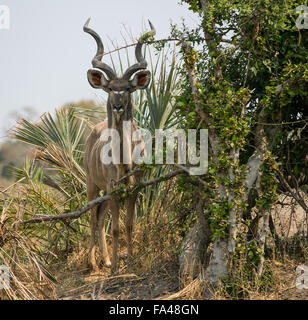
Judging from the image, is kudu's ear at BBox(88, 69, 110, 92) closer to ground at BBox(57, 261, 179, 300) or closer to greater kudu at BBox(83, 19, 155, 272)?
greater kudu at BBox(83, 19, 155, 272)

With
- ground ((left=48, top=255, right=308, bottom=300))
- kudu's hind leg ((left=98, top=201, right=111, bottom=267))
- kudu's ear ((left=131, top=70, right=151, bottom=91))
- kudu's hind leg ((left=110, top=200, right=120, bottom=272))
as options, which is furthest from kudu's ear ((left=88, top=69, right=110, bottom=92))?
ground ((left=48, top=255, right=308, bottom=300))

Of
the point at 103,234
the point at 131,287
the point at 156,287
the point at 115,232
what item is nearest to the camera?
the point at 156,287

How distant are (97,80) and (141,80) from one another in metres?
0.53

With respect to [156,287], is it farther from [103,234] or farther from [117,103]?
[117,103]

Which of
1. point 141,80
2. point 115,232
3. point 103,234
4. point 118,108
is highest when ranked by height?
point 141,80

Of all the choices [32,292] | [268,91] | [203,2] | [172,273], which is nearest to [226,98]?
[268,91]

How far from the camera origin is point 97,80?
21.7 feet

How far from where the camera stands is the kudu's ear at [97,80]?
255 inches

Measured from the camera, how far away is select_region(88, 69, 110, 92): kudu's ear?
6.49 meters

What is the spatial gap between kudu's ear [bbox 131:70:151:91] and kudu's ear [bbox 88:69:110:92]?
1.05ft

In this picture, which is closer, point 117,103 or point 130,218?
point 117,103

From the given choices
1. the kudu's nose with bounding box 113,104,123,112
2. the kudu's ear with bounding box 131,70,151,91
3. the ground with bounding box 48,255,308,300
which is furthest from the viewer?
the kudu's ear with bounding box 131,70,151,91

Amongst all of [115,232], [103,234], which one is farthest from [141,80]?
[103,234]
